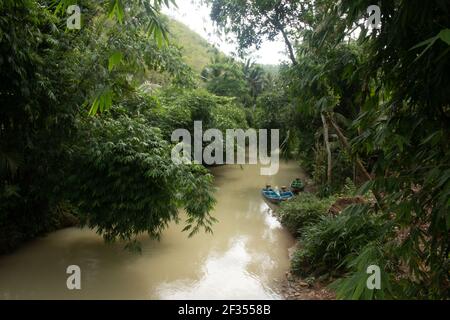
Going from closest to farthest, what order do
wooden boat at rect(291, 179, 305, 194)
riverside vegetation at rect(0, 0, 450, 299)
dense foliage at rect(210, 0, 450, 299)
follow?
dense foliage at rect(210, 0, 450, 299) → riverside vegetation at rect(0, 0, 450, 299) → wooden boat at rect(291, 179, 305, 194)

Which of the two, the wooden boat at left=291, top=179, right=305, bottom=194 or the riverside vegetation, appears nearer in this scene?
the riverside vegetation

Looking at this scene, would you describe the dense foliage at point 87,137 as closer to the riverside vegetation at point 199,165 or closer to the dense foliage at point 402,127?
the riverside vegetation at point 199,165

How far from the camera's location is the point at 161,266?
629cm

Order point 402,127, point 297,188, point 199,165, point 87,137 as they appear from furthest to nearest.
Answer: point 297,188, point 199,165, point 87,137, point 402,127

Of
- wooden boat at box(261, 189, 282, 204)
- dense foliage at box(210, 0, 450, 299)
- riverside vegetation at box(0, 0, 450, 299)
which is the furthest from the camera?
wooden boat at box(261, 189, 282, 204)

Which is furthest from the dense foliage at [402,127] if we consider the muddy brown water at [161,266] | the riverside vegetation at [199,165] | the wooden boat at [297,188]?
the wooden boat at [297,188]

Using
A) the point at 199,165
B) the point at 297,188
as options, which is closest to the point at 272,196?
the point at 297,188

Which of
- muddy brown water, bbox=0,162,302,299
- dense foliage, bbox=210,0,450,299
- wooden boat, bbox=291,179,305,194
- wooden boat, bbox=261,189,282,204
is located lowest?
muddy brown water, bbox=0,162,302,299

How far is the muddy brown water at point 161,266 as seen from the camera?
5355mm

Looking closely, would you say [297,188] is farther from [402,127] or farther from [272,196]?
[402,127]

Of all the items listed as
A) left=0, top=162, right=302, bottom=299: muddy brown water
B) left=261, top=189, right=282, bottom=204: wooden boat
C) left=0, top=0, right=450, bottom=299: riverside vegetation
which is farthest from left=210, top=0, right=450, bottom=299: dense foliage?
Answer: left=261, top=189, right=282, bottom=204: wooden boat

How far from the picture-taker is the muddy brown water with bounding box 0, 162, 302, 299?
536cm

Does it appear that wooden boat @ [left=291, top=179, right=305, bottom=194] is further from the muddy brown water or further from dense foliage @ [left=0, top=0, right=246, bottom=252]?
dense foliage @ [left=0, top=0, right=246, bottom=252]
